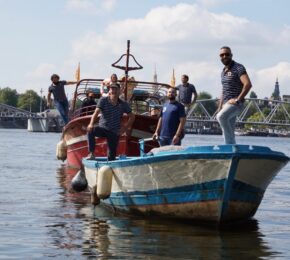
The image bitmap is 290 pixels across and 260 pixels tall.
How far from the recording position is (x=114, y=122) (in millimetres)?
→ 14641

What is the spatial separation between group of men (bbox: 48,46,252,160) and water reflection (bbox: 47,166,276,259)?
1508mm

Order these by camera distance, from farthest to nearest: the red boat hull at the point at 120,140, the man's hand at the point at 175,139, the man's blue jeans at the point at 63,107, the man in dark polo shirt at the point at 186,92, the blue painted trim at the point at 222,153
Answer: the man's blue jeans at the point at 63,107 < the red boat hull at the point at 120,140 < the man in dark polo shirt at the point at 186,92 < the man's hand at the point at 175,139 < the blue painted trim at the point at 222,153

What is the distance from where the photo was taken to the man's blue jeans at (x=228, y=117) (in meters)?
13.2

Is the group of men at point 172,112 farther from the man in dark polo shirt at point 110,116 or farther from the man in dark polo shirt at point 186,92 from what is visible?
the man in dark polo shirt at point 186,92

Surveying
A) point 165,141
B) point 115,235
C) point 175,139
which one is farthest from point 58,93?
point 115,235

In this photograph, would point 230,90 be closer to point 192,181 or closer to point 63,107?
point 192,181

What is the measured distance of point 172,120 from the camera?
1493 cm

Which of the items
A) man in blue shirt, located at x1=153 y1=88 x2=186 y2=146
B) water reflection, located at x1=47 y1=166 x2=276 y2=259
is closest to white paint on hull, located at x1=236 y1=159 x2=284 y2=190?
water reflection, located at x1=47 y1=166 x2=276 y2=259

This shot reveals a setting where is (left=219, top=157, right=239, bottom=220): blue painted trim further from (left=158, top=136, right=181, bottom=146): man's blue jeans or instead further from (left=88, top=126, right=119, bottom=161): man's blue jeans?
(left=88, top=126, right=119, bottom=161): man's blue jeans

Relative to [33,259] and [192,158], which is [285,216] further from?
[33,259]

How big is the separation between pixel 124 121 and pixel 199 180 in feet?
28.7

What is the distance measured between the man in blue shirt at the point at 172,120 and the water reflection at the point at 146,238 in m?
1.71

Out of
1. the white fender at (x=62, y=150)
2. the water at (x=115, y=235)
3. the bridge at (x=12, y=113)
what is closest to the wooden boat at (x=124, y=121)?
the white fender at (x=62, y=150)

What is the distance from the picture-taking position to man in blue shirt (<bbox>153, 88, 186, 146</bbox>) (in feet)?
48.6
